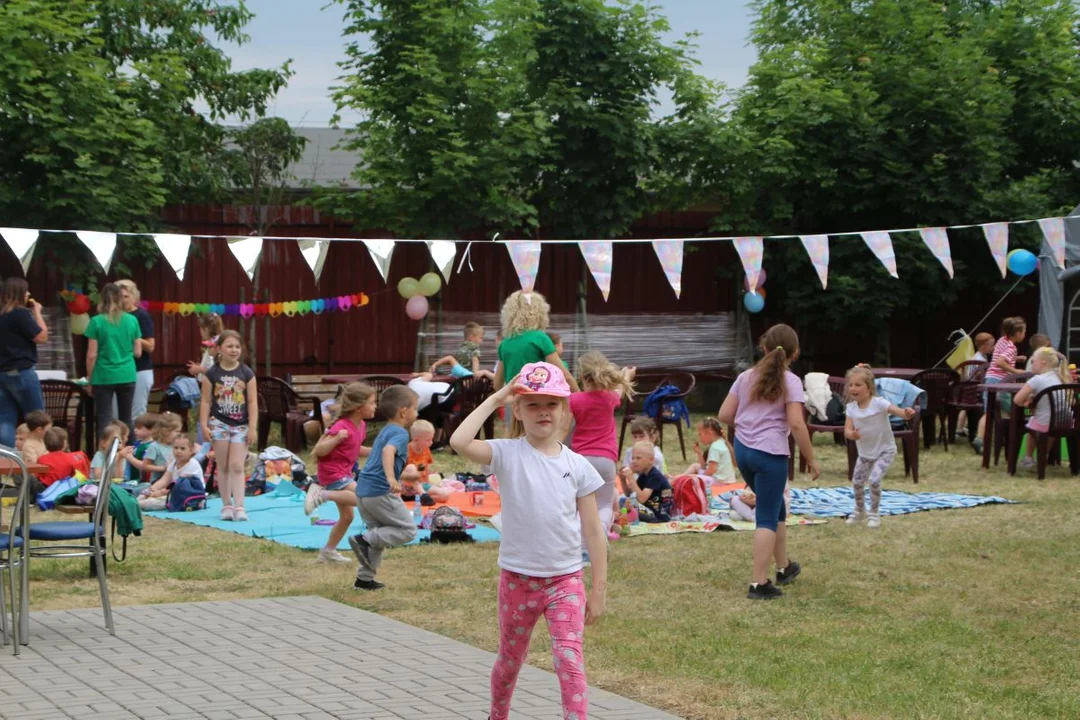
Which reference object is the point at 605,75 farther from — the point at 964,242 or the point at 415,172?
the point at 964,242

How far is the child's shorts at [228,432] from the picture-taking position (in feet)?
35.6

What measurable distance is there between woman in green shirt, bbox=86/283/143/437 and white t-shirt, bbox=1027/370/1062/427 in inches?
349

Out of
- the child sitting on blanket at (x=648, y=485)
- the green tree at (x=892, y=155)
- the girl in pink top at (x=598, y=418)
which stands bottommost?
the child sitting on blanket at (x=648, y=485)

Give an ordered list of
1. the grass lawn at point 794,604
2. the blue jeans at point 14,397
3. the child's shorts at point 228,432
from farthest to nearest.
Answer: the blue jeans at point 14,397 < the child's shorts at point 228,432 < the grass lawn at point 794,604

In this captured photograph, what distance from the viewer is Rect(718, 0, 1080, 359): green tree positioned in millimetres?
21469

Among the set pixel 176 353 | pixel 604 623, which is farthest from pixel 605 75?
pixel 604 623

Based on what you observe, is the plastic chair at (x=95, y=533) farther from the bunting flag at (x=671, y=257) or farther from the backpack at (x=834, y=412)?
the backpack at (x=834, y=412)

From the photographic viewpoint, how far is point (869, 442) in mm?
10773

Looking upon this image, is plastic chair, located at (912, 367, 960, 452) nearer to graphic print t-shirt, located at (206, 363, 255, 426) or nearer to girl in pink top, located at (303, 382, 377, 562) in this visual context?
graphic print t-shirt, located at (206, 363, 255, 426)

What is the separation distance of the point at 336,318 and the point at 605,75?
541 cm

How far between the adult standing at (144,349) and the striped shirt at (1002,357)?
9.39 meters

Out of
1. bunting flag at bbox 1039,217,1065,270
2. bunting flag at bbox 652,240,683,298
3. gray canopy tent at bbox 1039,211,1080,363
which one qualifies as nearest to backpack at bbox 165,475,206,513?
bunting flag at bbox 652,240,683,298

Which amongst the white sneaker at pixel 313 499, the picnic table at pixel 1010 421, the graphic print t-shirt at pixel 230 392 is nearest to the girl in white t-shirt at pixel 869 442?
the picnic table at pixel 1010 421

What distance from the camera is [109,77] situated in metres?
18.9
